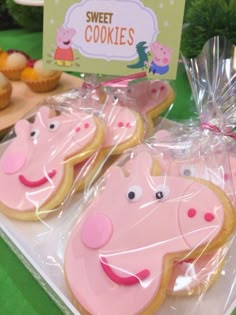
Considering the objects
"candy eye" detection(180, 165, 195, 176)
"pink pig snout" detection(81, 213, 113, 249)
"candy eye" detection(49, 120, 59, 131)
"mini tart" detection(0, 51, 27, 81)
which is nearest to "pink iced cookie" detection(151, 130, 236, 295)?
"candy eye" detection(180, 165, 195, 176)

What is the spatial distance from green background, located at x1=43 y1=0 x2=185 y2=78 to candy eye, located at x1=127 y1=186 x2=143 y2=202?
0.91 ft

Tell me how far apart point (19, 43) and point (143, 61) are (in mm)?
975

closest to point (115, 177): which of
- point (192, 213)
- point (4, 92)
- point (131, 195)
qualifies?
point (131, 195)

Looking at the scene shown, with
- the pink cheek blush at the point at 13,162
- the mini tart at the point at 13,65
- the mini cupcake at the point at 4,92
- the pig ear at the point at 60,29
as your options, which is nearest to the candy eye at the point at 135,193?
the pink cheek blush at the point at 13,162

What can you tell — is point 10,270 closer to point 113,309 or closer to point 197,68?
point 113,309

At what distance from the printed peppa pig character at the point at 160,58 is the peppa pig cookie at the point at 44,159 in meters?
0.16

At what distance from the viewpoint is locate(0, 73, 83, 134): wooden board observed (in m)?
0.98

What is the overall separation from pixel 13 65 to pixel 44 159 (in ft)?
1.69

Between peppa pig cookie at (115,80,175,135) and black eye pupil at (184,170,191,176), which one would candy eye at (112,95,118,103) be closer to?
peppa pig cookie at (115,80,175,135)

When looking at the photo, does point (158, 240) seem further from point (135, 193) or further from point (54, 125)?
point (54, 125)

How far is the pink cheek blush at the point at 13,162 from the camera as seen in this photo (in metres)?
0.75

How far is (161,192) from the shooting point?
1.93 ft

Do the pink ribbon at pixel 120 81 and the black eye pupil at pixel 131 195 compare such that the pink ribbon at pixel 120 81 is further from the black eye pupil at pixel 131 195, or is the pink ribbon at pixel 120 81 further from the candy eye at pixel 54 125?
the black eye pupil at pixel 131 195

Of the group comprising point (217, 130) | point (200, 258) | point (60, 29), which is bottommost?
point (200, 258)
